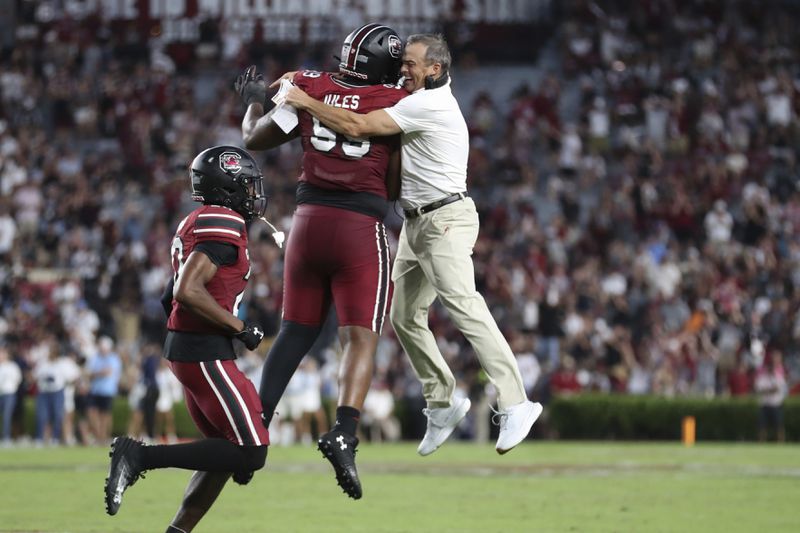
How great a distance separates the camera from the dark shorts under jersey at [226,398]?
773cm

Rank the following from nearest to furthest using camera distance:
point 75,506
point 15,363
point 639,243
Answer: point 75,506, point 15,363, point 639,243

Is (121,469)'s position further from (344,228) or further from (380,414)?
(380,414)

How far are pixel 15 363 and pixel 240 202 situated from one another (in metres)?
18.4

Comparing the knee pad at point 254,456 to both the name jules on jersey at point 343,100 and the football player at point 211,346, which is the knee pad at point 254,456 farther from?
the name jules on jersey at point 343,100

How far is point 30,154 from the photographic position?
29766mm

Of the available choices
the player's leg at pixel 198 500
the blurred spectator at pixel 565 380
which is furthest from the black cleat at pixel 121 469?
the blurred spectator at pixel 565 380

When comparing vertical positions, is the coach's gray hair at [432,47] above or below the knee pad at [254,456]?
above

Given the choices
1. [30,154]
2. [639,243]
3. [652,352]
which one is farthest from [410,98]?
[30,154]

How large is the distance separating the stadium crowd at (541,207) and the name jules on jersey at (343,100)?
16.6 meters

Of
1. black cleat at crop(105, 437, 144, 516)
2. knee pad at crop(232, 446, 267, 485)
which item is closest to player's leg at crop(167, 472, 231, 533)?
knee pad at crop(232, 446, 267, 485)

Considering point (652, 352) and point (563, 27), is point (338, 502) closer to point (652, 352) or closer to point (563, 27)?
point (652, 352)

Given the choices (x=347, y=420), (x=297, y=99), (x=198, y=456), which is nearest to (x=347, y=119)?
(x=297, y=99)

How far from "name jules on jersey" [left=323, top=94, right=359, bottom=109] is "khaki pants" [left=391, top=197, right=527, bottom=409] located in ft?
2.80

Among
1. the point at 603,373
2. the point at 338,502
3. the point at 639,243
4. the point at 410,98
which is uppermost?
the point at 410,98
